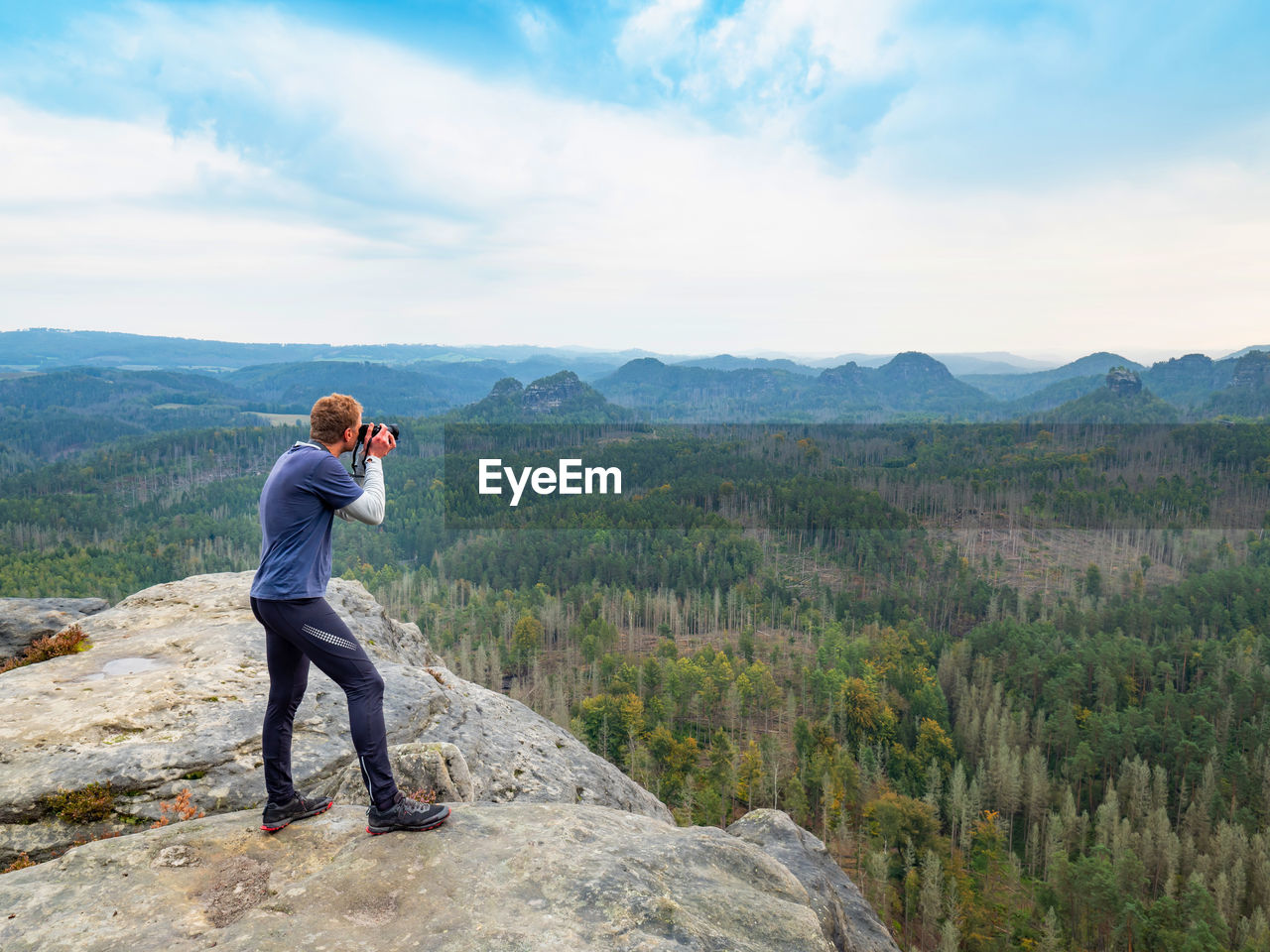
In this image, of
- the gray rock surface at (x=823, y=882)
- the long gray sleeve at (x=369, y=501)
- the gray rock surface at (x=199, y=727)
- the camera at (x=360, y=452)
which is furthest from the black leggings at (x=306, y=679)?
the gray rock surface at (x=823, y=882)

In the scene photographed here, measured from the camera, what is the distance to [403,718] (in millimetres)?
14773

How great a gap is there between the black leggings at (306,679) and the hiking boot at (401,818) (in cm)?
12

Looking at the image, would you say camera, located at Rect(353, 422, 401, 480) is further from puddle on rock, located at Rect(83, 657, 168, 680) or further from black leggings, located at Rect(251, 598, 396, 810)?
puddle on rock, located at Rect(83, 657, 168, 680)

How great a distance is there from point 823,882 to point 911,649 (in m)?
90.3

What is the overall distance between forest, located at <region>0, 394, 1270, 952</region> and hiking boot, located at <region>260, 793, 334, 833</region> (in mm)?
48555

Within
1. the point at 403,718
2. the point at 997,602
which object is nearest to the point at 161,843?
the point at 403,718

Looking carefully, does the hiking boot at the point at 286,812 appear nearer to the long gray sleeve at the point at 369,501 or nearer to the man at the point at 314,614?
the man at the point at 314,614

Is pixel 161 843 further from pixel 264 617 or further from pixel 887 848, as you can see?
pixel 887 848

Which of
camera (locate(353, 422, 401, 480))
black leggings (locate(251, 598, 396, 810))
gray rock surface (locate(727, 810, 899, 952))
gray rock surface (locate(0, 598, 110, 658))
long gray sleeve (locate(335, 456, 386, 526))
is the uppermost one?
camera (locate(353, 422, 401, 480))

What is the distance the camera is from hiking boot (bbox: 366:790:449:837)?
8.62m

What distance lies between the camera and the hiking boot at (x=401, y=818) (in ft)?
28.3

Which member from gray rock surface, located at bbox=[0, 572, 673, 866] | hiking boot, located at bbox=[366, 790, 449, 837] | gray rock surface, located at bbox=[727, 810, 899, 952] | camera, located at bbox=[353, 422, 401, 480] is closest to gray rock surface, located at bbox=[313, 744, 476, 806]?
gray rock surface, located at bbox=[0, 572, 673, 866]

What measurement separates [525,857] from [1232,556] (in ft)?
581

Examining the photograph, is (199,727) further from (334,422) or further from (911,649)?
(911,649)
